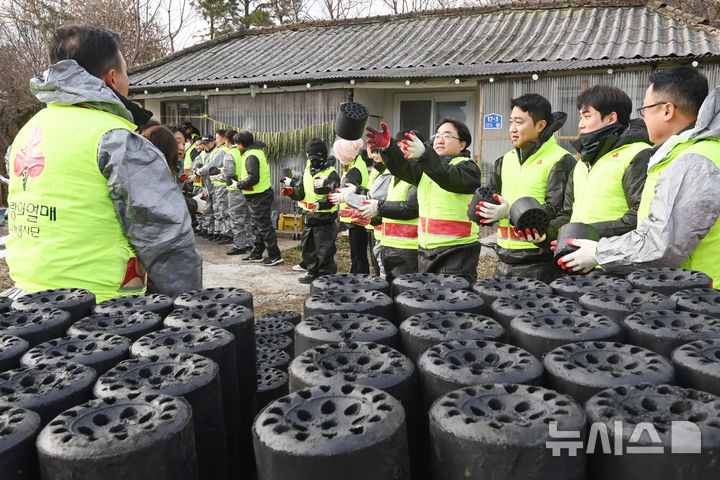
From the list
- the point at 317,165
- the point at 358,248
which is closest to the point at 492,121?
the point at 317,165

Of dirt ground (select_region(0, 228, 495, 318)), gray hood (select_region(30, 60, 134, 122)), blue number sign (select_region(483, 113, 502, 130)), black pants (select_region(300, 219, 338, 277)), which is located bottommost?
dirt ground (select_region(0, 228, 495, 318))

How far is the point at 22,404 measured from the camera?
38.9 inches

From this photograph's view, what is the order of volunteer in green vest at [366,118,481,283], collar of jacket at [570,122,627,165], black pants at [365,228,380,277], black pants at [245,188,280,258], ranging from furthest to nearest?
black pants at [245,188,280,258] → black pants at [365,228,380,277] → volunteer in green vest at [366,118,481,283] → collar of jacket at [570,122,627,165]

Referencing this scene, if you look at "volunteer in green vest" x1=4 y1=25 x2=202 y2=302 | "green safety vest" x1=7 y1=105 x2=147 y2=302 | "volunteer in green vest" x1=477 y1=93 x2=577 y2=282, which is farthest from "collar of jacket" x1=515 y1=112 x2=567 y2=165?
"green safety vest" x1=7 y1=105 x2=147 y2=302

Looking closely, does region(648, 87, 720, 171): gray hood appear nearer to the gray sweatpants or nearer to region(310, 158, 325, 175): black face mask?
region(310, 158, 325, 175): black face mask

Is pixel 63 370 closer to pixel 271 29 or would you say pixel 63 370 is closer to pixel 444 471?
pixel 444 471

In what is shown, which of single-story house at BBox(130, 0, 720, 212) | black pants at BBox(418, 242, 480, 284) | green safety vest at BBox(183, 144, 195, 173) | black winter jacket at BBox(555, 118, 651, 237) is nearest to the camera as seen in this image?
black winter jacket at BBox(555, 118, 651, 237)

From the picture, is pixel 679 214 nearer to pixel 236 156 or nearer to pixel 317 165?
pixel 317 165

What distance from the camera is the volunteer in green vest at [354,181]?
6598 mm

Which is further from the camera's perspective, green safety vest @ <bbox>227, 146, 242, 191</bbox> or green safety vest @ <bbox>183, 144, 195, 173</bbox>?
green safety vest @ <bbox>183, 144, 195, 173</bbox>

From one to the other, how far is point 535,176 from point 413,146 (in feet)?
2.89

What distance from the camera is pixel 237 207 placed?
944 cm

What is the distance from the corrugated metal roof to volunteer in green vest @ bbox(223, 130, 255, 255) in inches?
66.4

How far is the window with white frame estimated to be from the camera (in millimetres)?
9805
